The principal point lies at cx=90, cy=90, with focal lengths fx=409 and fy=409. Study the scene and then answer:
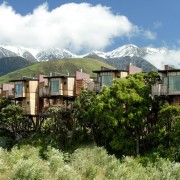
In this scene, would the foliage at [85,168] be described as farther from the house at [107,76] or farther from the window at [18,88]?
the window at [18,88]

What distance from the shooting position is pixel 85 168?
127 ft

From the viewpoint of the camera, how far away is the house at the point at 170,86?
51.8 meters

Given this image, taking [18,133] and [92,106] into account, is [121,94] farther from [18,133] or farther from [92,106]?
[18,133]

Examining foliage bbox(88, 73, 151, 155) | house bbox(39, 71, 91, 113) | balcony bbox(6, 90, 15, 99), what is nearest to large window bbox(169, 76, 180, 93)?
foliage bbox(88, 73, 151, 155)

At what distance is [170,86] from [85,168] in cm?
1900

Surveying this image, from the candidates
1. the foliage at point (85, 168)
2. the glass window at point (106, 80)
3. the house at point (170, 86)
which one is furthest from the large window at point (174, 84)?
the glass window at point (106, 80)

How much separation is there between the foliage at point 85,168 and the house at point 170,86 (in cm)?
1117

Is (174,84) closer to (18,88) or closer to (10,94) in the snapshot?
(18,88)

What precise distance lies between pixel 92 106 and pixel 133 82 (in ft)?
19.9

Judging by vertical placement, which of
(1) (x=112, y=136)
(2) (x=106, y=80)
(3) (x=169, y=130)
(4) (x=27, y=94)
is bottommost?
(1) (x=112, y=136)

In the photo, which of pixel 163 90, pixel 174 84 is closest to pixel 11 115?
pixel 163 90

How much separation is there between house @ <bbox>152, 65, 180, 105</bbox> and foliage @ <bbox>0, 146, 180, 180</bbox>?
11.2 meters

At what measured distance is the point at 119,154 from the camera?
5069 cm

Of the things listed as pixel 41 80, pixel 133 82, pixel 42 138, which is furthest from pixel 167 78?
pixel 41 80
